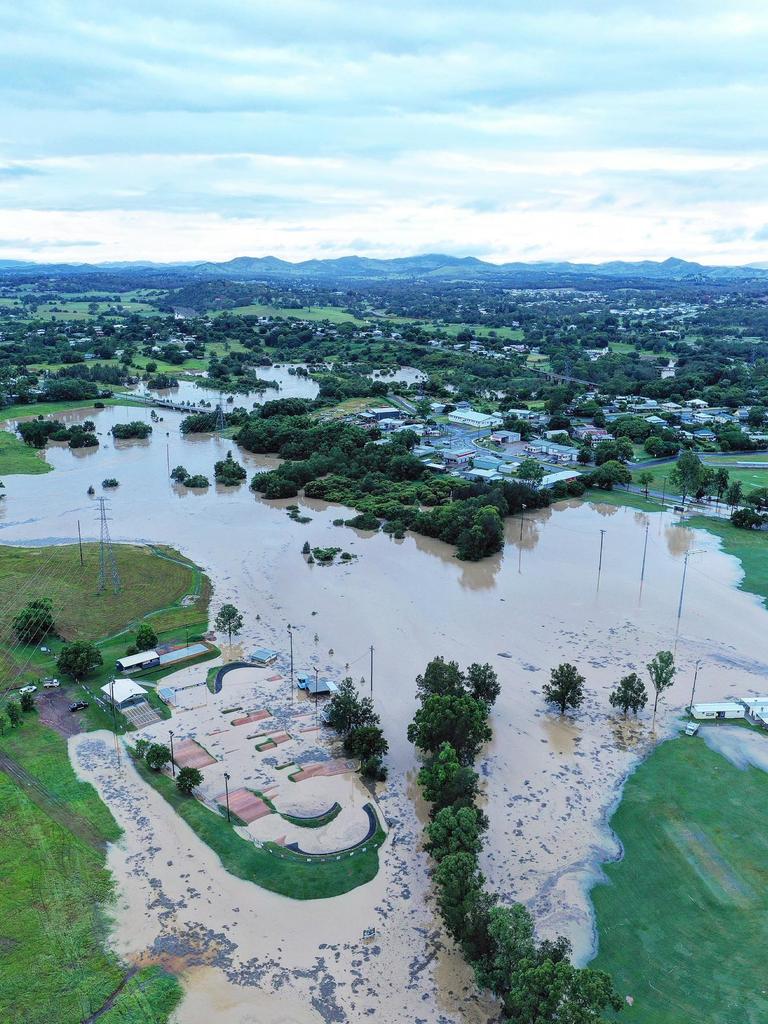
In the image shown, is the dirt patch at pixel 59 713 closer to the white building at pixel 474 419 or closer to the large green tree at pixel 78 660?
the large green tree at pixel 78 660

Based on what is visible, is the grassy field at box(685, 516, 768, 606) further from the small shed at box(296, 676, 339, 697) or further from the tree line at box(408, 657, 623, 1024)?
the small shed at box(296, 676, 339, 697)

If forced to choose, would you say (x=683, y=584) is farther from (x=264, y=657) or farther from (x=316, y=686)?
(x=264, y=657)

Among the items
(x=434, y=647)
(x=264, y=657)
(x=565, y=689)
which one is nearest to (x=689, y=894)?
(x=565, y=689)

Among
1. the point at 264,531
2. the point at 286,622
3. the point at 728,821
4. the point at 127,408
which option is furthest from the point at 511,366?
the point at 728,821

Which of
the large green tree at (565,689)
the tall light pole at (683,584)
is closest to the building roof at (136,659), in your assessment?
the large green tree at (565,689)

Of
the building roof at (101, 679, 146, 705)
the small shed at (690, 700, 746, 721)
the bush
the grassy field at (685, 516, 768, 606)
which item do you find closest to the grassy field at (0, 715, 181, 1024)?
the building roof at (101, 679, 146, 705)

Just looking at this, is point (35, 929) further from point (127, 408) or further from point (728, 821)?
point (127, 408)

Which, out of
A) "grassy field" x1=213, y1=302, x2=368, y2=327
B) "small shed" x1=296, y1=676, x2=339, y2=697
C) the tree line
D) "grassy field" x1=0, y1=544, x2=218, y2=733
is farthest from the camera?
"grassy field" x1=213, y1=302, x2=368, y2=327
